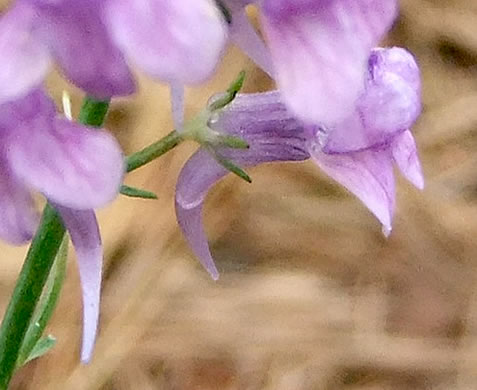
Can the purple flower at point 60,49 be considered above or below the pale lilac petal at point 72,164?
above

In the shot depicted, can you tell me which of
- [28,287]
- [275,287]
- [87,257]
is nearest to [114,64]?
[87,257]

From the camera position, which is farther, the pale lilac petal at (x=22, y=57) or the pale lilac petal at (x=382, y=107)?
the pale lilac petal at (x=382, y=107)


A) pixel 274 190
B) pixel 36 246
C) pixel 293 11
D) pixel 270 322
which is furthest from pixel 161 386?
pixel 293 11

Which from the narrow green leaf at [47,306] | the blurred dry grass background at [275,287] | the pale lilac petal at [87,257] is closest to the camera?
the pale lilac petal at [87,257]

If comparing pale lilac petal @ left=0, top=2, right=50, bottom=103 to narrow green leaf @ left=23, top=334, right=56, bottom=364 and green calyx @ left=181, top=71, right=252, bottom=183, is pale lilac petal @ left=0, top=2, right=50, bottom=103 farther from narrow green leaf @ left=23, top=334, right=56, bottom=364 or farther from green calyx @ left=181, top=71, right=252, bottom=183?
narrow green leaf @ left=23, top=334, right=56, bottom=364

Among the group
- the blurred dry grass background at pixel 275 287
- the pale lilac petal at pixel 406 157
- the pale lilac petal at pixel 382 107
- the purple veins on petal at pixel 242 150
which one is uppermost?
the pale lilac petal at pixel 382 107

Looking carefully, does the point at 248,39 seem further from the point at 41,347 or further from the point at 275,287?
the point at 275,287

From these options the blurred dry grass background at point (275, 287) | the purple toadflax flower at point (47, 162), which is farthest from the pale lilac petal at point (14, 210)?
the blurred dry grass background at point (275, 287)

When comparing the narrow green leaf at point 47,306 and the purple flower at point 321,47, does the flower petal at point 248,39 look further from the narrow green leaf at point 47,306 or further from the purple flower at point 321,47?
the narrow green leaf at point 47,306
